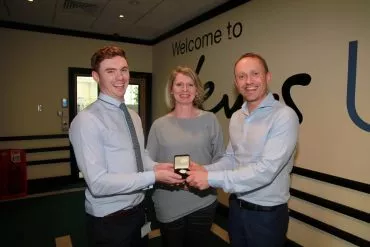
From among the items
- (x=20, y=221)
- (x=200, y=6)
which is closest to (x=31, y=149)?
(x=20, y=221)

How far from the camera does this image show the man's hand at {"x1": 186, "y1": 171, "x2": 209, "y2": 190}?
1.63 metres

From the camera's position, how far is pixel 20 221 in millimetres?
3459

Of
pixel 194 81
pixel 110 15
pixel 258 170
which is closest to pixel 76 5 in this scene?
pixel 110 15

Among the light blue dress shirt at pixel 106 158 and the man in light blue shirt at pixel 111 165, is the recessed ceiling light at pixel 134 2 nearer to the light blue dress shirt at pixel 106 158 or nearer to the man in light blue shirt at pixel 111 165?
the man in light blue shirt at pixel 111 165

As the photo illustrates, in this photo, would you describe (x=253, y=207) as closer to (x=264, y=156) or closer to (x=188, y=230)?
(x=264, y=156)

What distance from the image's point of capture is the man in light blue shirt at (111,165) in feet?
4.40

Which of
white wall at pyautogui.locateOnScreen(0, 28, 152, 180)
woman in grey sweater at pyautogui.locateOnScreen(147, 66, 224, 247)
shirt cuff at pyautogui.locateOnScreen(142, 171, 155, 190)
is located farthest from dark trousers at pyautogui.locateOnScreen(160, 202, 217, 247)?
white wall at pyautogui.locateOnScreen(0, 28, 152, 180)

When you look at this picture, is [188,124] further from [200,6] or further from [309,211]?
[200,6]

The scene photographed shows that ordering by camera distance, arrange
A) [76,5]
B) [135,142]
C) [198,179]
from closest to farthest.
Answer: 1. [135,142]
2. [198,179]
3. [76,5]

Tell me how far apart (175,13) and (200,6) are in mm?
455

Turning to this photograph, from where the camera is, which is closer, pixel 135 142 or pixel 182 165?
pixel 135 142

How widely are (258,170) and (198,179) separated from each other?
14.2 inches

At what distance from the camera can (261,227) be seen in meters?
1.57

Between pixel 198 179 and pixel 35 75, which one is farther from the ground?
pixel 35 75
